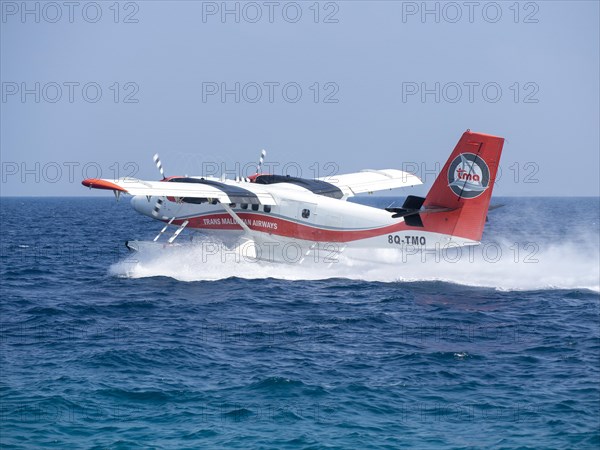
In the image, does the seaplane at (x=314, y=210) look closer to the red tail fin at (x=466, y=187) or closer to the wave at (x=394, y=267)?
the red tail fin at (x=466, y=187)

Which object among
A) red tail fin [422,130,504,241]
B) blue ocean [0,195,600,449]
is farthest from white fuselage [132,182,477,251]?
blue ocean [0,195,600,449]

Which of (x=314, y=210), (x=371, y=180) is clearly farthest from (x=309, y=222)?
(x=371, y=180)

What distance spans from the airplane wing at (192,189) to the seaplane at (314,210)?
39 mm

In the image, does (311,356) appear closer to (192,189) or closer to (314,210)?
(314,210)

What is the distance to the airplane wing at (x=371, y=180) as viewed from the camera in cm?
3300


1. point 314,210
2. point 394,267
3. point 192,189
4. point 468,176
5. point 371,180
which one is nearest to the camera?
point 468,176

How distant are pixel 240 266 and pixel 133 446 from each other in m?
17.4

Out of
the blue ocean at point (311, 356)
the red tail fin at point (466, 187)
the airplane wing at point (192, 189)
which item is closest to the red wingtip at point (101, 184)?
the airplane wing at point (192, 189)

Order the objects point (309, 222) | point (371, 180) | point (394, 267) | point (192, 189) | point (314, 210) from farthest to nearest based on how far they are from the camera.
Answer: point (371, 180) < point (309, 222) < point (314, 210) < point (192, 189) < point (394, 267)

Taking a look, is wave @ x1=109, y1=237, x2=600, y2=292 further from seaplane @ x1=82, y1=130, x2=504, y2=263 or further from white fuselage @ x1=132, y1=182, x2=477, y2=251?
white fuselage @ x1=132, y1=182, x2=477, y2=251

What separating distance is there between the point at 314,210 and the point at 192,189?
4.84 m

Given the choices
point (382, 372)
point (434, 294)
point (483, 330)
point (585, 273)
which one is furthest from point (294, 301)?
point (585, 273)

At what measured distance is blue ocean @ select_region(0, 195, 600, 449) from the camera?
11.3 meters

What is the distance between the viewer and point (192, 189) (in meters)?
27.2
